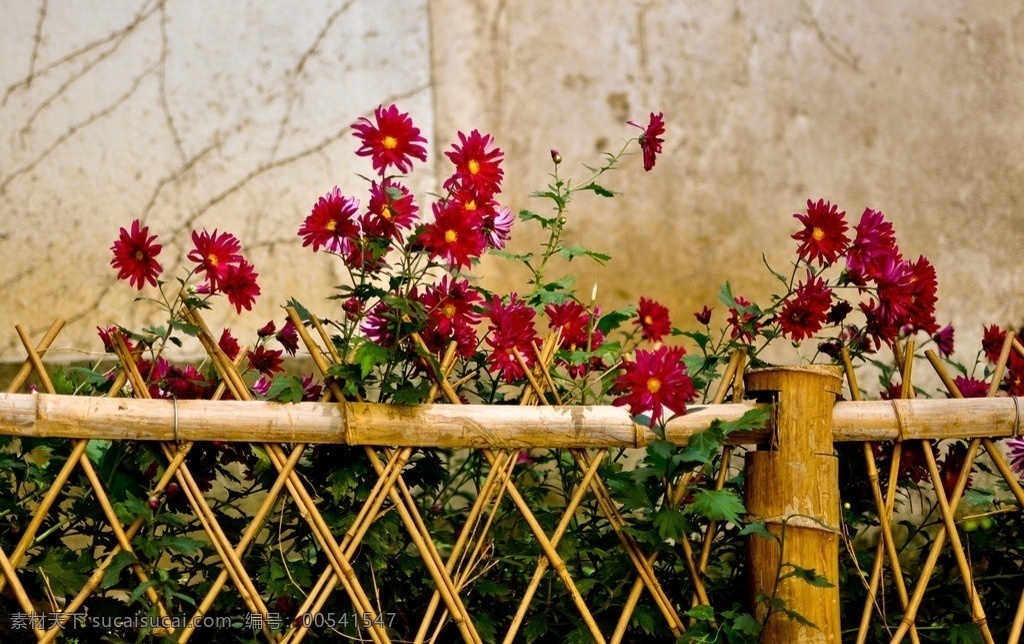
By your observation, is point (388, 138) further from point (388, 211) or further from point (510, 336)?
point (510, 336)

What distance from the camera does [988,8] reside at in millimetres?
2617

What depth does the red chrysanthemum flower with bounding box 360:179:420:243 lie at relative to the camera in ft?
4.58

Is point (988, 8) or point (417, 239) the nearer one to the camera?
point (417, 239)

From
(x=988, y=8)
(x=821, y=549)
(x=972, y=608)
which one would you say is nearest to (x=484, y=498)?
(x=821, y=549)

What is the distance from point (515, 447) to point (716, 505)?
0.27 m

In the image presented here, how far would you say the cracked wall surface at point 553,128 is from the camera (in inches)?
101

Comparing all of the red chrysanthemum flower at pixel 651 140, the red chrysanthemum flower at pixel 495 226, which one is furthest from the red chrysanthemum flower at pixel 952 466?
the red chrysanthemum flower at pixel 495 226

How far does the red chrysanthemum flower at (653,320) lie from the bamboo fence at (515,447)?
0.25 metres

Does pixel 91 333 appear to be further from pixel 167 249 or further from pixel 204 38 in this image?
pixel 204 38

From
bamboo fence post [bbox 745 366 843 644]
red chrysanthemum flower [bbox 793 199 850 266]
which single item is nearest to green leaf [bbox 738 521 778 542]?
bamboo fence post [bbox 745 366 843 644]

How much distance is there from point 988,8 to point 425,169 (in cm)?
138

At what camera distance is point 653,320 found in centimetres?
179

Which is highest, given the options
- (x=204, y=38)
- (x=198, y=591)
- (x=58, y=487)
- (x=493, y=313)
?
(x=204, y=38)

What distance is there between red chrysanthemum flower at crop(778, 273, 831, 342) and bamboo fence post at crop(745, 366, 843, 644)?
6cm
